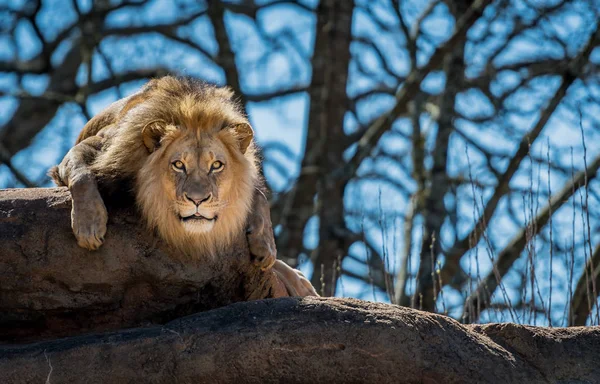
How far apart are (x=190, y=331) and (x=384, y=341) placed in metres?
0.82

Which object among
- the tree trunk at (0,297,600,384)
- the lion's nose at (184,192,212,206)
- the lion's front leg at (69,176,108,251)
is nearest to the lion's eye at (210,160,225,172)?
the lion's nose at (184,192,212,206)

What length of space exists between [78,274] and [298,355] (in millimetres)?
1057

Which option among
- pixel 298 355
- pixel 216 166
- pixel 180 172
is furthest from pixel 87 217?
pixel 298 355

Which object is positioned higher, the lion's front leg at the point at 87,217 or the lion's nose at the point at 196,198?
the lion's nose at the point at 196,198

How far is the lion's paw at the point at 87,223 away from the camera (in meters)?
4.74

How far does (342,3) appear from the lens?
38.0 feet

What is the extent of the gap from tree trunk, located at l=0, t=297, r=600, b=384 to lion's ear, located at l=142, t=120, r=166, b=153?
33.9 inches

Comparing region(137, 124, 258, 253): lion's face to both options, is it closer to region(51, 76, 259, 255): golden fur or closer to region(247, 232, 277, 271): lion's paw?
region(51, 76, 259, 255): golden fur

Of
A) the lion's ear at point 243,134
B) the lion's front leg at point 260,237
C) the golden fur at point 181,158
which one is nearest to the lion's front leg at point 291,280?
the lion's front leg at point 260,237

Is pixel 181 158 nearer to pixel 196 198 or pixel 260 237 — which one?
pixel 196 198

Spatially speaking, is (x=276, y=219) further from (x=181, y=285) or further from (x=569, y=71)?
(x=181, y=285)

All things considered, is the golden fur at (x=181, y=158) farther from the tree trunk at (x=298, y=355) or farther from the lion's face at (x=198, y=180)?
the tree trunk at (x=298, y=355)

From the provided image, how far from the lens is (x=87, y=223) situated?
4.74m

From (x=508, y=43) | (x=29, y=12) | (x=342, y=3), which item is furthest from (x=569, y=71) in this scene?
(x=29, y=12)
